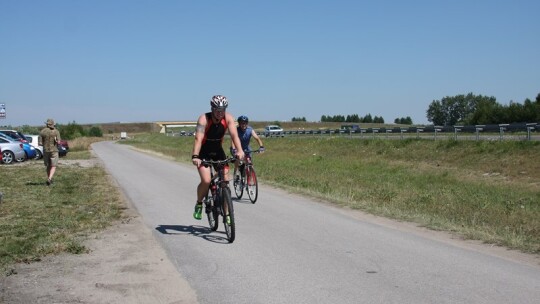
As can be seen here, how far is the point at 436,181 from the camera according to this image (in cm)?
2366

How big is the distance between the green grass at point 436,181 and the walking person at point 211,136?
384 cm

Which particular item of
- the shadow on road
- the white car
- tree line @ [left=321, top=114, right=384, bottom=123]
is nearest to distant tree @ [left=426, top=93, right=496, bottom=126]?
tree line @ [left=321, top=114, right=384, bottom=123]

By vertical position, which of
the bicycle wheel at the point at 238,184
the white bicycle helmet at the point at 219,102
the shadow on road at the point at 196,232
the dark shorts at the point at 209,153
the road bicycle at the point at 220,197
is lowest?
the shadow on road at the point at 196,232

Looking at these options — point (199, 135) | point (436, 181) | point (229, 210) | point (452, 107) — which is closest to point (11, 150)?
point (436, 181)

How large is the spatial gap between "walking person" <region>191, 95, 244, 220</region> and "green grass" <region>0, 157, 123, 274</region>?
6.40 ft

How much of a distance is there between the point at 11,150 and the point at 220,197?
23.7 metres

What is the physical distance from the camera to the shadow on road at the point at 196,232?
28.0 ft

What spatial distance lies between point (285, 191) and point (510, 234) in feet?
24.8

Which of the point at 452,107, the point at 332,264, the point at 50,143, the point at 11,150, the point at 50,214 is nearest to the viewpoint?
the point at 332,264

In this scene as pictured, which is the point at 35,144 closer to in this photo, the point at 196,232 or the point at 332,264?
the point at 196,232

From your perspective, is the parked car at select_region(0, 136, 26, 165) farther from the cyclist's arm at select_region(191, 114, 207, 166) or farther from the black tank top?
the cyclist's arm at select_region(191, 114, 207, 166)

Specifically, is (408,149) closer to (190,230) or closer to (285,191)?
(285,191)

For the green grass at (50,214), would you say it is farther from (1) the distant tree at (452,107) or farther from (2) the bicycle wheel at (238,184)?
(1) the distant tree at (452,107)

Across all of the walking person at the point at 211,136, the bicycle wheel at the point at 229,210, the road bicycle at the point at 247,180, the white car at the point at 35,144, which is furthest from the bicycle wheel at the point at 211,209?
the white car at the point at 35,144
